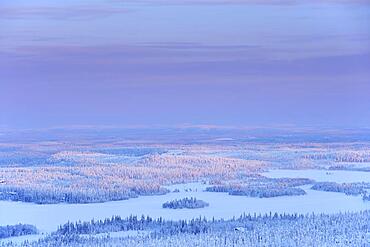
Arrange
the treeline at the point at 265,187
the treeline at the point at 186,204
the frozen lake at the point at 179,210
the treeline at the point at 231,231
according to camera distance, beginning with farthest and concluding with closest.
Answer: the treeline at the point at 265,187, the treeline at the point at 186,204, the frozen lake at the point at 179,210, the treeline at the point at 231,231

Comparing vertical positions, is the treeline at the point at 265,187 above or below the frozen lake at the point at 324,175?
below

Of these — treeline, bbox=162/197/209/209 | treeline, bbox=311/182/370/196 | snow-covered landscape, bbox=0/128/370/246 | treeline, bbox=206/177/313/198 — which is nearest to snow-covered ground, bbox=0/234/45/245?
snow-covered landscape, bbox=0/128/370/246

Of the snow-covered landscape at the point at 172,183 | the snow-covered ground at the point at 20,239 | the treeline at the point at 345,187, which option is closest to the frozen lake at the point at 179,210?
the snow-covered landscape at the point at 172,183

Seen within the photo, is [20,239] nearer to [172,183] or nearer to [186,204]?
[186,204]

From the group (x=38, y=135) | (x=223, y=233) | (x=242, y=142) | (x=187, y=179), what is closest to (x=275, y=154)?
(x=242, y=142)

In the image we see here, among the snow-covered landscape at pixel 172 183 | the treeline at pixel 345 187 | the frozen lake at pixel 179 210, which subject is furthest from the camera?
the treeline at pixel 345 187

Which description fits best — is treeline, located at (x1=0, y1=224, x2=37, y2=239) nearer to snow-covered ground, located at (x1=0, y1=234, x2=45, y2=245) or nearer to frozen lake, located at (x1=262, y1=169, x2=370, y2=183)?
snow-covered ground, located at (x1=0, y1=234, x2=45, y2=245)

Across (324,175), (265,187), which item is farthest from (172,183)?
(324,175)

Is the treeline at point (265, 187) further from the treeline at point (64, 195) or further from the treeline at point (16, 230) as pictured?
the treeline at point (16, 230)
